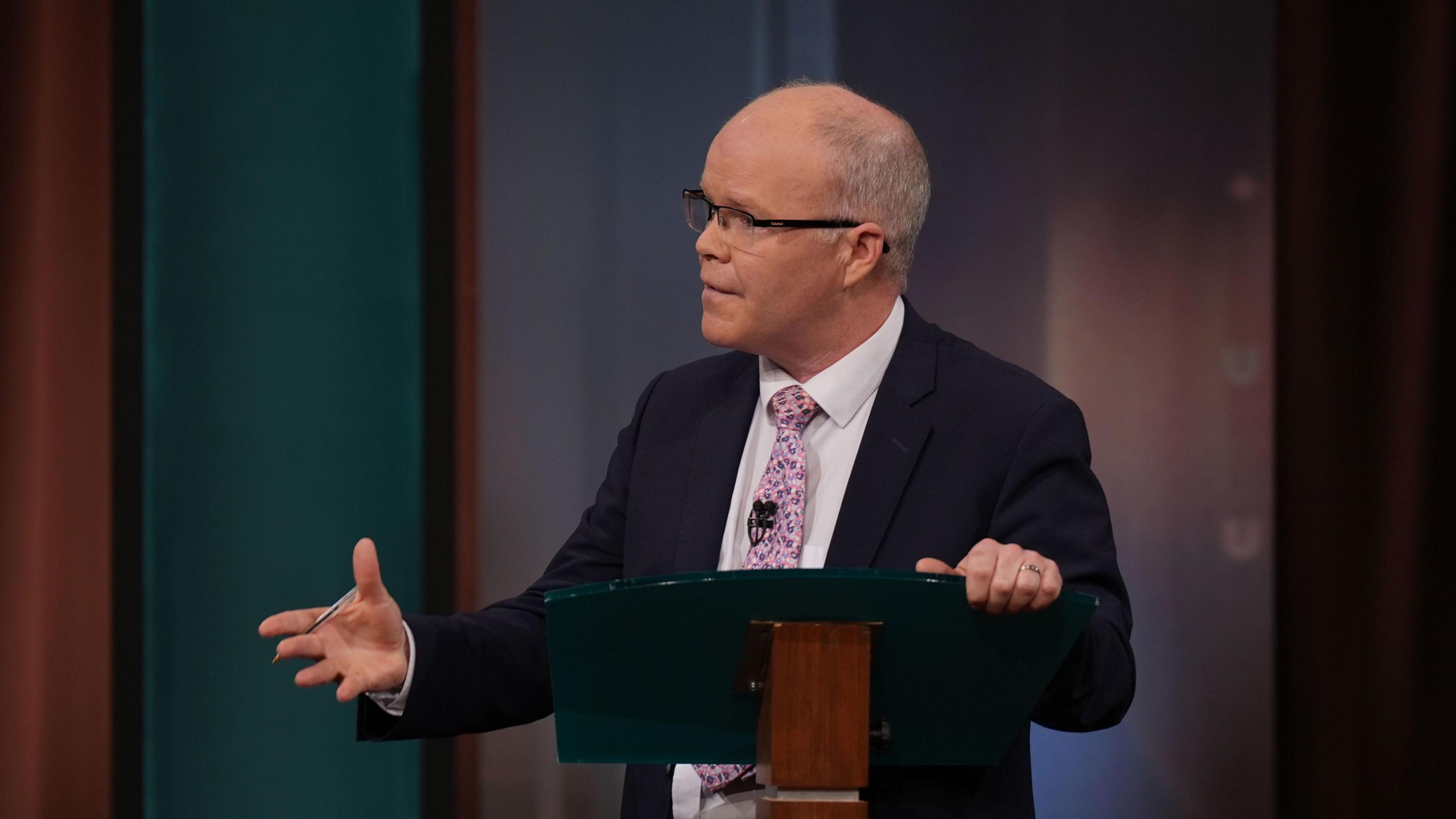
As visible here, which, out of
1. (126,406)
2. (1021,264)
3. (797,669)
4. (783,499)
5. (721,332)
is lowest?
(797,669)

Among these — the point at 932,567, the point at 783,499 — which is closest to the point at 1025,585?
the point at 932,567

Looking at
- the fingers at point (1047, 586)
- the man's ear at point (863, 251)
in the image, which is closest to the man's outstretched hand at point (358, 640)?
the fingers at point (1047, 586)

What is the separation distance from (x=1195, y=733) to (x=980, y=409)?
65.0 inches

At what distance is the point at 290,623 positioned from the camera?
4.71ft

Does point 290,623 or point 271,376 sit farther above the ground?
point 271,376

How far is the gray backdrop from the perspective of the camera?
311 cm

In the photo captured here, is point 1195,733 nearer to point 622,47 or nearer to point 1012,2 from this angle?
point 1012,2

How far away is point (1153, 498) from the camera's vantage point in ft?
10.2

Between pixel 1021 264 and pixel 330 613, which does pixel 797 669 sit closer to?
pixel 330 613

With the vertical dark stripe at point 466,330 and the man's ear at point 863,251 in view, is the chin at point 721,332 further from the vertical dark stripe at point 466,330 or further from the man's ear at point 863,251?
the vertical dark stripe at point 466,330

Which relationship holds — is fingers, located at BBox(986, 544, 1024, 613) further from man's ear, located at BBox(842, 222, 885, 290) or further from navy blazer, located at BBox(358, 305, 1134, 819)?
man's ear, located at BBox(842, 222, 885, 290)

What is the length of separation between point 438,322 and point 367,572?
5.98ft

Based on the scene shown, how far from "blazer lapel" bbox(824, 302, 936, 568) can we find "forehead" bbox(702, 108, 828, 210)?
276 millimetres

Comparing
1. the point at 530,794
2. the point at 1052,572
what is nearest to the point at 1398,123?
the point at 1052,572
